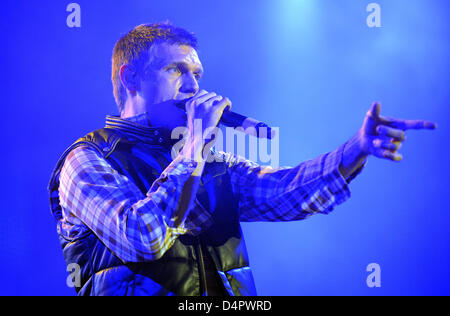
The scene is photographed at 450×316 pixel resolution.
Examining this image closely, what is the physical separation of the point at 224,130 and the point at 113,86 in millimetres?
446

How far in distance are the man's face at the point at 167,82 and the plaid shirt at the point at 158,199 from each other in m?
0.07

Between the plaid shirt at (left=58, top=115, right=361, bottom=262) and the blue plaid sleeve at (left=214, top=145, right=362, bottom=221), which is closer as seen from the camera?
the plaid shirt at (left=58, top=115, right=361, bottom=262)

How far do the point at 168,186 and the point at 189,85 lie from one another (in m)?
0.47

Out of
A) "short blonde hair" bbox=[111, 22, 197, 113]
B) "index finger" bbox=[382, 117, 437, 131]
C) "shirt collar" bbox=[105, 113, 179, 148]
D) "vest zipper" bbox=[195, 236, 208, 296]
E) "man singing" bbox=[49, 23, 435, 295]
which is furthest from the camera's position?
"short blonde hair" bbox=[111, 22, 197, 113]

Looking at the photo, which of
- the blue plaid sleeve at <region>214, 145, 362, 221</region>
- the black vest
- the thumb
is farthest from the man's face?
the thumb

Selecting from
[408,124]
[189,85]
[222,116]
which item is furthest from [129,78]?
[408,124]

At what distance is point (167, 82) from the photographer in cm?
153

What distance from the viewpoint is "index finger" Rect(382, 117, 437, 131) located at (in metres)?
1.10

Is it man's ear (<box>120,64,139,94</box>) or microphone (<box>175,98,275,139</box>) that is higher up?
man's ear (<box>120,64,139,94</box>)

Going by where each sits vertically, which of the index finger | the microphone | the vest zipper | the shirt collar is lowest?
the vest zipper

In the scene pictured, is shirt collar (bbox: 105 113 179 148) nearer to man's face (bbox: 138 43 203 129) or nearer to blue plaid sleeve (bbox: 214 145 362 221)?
man's face (bbox: 138 43 203 129)

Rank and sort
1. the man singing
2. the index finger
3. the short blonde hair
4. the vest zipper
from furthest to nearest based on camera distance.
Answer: the short blonde hair
the vest zipper
the man singing
the index finger

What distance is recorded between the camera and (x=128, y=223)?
3.77 feet
